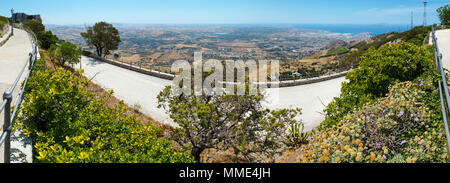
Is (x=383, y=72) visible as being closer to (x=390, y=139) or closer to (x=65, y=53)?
(x=390, y=139)

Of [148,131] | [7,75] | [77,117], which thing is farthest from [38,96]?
[7,75]

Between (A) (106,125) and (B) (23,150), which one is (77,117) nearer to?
(A) (106,125)

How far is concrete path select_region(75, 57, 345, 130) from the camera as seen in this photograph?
1091 centimetres

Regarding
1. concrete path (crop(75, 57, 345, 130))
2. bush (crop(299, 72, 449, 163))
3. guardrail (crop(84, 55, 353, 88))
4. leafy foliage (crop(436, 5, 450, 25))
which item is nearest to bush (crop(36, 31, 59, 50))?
guardrail (crop(84, 55, 353, 88))

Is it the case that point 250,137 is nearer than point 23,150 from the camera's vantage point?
No

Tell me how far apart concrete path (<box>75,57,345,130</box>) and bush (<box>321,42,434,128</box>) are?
6.53 feet

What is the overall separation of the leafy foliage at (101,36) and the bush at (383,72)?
28.3 meters

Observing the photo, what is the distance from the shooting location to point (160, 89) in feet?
48.9

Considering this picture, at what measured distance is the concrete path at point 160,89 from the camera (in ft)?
35.8

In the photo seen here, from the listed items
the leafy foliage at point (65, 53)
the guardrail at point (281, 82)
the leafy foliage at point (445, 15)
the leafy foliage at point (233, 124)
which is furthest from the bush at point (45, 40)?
the leafy foliage at point (445, 15)

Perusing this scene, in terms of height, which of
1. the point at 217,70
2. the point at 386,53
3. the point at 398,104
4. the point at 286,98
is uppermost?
the point at 386,53

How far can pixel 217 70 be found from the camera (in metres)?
6.92

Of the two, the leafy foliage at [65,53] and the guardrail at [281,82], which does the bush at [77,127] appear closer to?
the guardrail at [281,82]
